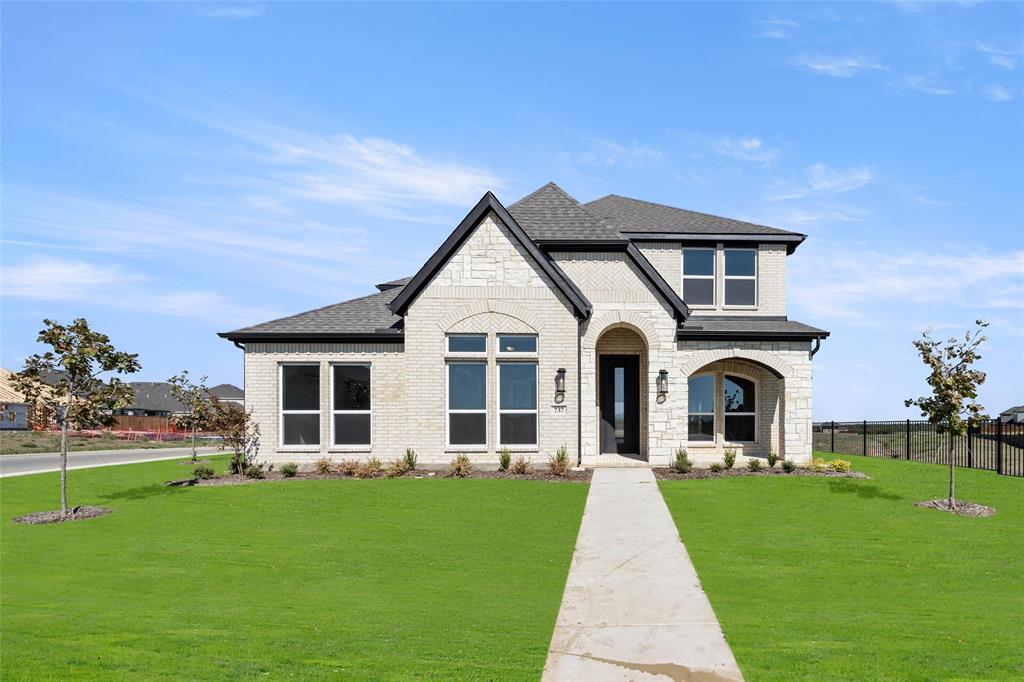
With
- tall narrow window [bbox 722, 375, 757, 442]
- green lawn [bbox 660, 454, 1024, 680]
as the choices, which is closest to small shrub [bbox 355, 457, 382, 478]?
green lawn [bbox 660, 454, 1024, 680]

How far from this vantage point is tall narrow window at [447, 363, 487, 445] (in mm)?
21859

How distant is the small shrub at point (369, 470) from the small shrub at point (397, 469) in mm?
273

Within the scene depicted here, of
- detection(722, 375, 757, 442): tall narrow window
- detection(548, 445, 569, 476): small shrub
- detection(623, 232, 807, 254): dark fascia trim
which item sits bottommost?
detection(548, 445, 569, 476): small shrub

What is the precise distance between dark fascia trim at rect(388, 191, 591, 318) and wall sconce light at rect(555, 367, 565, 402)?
189 centimetres

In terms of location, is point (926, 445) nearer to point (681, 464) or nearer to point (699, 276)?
point (699, 276)

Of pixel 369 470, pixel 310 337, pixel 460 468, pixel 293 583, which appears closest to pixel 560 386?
pixel 460 468

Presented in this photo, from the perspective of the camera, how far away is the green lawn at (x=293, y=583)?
25.1 ft

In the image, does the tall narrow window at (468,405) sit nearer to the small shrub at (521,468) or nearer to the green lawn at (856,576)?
the small shrub at (521,468)

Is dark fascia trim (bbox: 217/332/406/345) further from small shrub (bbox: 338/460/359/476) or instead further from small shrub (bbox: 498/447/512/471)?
small shrub (bbox: 498/447/512/471)

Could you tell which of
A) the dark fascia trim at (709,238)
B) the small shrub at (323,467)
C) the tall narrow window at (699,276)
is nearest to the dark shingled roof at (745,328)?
the tall narrow window at (699,276)

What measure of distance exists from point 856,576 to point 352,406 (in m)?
15.3

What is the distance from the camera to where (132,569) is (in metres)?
11.7

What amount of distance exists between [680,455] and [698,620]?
12406 mm

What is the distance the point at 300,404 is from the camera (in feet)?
74.2
